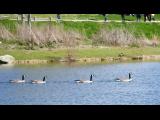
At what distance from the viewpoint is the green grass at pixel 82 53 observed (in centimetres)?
5025

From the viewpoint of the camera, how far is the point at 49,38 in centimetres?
5647

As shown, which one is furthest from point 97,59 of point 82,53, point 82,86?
point 82,86

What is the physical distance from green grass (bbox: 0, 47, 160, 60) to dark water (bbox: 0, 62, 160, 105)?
289cm

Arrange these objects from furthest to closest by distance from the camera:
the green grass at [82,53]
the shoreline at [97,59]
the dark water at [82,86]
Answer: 1. the green grass at [82,53]
2. the shoreline at [97,59]
3. the dark water at [82,86]

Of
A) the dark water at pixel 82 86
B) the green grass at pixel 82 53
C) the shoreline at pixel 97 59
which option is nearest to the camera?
the dark water at pixel 82 86

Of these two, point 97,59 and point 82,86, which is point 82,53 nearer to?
point 97,59

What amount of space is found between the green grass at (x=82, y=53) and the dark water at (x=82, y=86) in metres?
2.89

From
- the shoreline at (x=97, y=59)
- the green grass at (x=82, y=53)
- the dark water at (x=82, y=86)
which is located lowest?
the dark water at (x=82, y=86)

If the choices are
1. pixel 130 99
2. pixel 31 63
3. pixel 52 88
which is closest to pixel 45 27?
pixel 31 63

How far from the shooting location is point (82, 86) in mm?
37594

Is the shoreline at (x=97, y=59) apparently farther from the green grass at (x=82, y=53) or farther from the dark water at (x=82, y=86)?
the dark water at (x=82, y=86)

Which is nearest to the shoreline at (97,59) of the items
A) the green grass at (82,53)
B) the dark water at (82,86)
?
the green grass at (82,53)

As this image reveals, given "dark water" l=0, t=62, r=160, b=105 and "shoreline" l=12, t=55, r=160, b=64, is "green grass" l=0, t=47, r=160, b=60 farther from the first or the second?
"dark water" l=0, t=62, r=160, b=105
